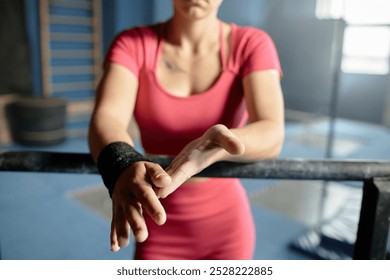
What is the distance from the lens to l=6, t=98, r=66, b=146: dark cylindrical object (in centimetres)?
380

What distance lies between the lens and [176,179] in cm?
50

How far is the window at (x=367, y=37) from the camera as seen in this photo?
213 inches

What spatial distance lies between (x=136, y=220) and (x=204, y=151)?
0.53 ft

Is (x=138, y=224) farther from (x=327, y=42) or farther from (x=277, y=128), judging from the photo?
(x=327, y=42)

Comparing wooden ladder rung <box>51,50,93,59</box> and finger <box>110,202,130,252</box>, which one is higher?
finger <box>110,202,130,252</box>

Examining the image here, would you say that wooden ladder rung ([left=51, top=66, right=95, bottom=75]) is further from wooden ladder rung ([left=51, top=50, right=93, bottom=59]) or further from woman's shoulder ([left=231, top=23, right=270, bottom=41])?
woman's shoulder ([left=231, top=23, right=270, bottom=41])

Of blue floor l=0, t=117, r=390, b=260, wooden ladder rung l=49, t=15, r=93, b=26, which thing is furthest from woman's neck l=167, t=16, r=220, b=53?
wooden ladder rung l=49, t=15, r=93, b=26

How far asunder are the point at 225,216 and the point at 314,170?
29 cm

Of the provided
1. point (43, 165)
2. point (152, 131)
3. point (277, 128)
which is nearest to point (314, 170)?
point (277, 128)

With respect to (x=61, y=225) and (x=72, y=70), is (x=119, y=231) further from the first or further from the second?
(x=72, y=70)

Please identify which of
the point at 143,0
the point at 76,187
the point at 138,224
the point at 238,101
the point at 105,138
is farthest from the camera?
the point at 143,0

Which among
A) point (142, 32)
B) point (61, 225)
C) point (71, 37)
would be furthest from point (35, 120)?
point (142, 32)

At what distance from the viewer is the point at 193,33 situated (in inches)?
34.8

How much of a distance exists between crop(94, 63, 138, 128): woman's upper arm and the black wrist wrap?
0.16 meters
